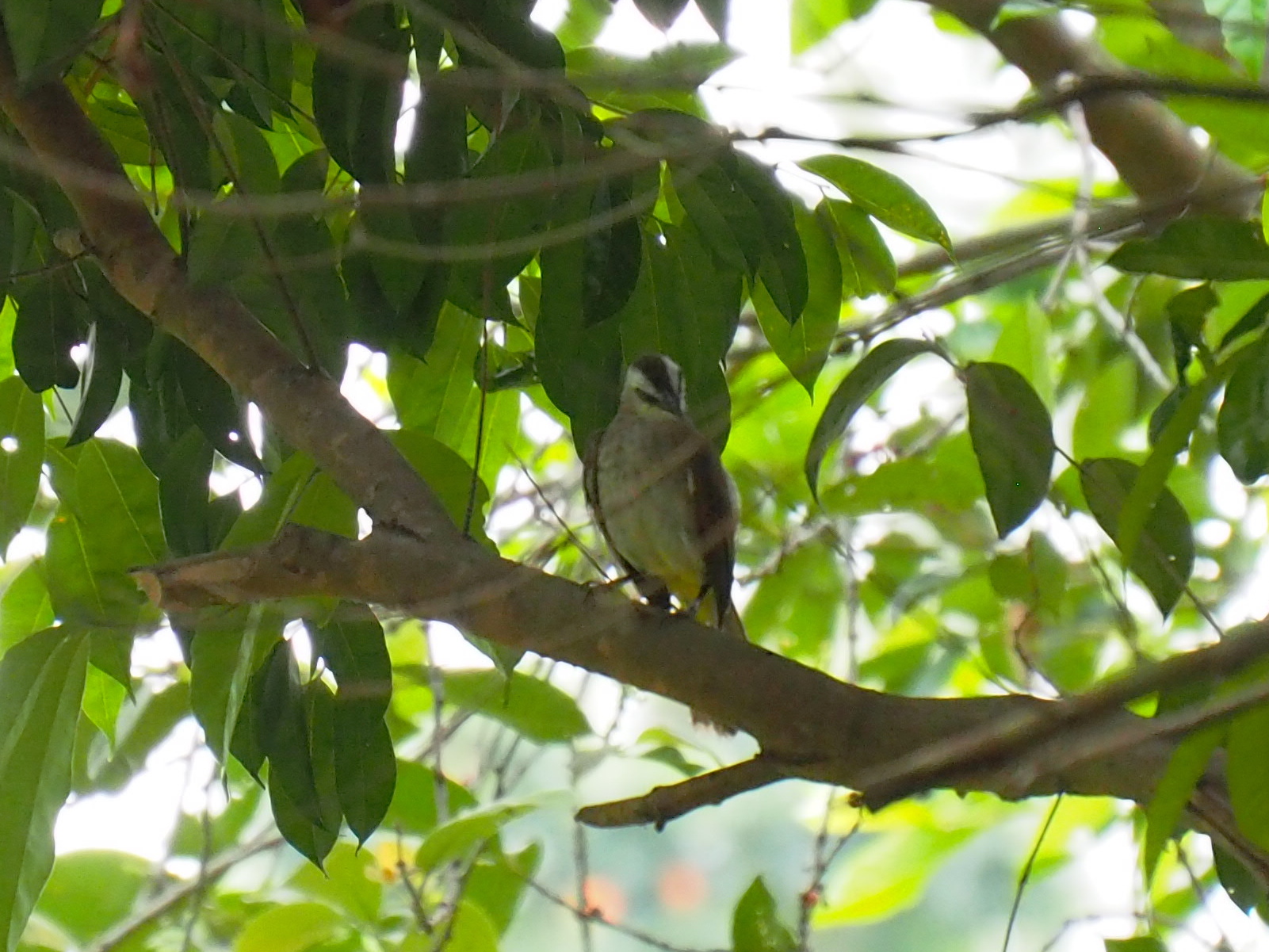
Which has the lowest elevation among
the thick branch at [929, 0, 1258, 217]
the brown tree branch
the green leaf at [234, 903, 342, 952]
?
the brown tree branch

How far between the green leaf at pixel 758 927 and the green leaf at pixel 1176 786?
0.77 metres

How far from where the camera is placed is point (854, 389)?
4.79 feet

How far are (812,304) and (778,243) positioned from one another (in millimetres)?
210

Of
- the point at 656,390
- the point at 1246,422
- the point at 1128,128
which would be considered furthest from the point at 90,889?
the point at 1128,128

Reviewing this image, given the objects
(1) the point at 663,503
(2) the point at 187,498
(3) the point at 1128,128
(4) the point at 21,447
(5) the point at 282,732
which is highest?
(3) the point at 1128,128

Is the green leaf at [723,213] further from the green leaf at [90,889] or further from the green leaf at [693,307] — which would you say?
the green leaf at [90,889]

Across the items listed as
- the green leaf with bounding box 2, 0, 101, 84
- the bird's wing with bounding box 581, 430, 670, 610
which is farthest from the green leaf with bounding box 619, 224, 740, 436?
the bird's wing with bounding box 581, 430, 670, 610

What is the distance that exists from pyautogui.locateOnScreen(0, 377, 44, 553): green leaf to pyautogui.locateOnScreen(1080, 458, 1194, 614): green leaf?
117 centimetres

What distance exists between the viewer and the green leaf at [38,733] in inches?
53.5

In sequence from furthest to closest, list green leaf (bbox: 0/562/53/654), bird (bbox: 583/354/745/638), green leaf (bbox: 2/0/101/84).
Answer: bird (bbox: 583/354/745/638), green leaf (bbox: 0/562/53/654), green leaf (bbox: 2/0/101/84)

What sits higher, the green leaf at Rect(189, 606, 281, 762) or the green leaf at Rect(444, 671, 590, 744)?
Answer: the green leaf at Rect(444, 671, 590, 744)

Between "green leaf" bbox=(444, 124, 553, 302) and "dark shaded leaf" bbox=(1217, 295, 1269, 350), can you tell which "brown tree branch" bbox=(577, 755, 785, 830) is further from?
"dark shaded leaf" bbox=(1217, 295, 1269, 350)

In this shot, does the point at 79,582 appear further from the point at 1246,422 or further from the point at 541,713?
the point at 1246,422

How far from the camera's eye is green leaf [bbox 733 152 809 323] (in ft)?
4.51
